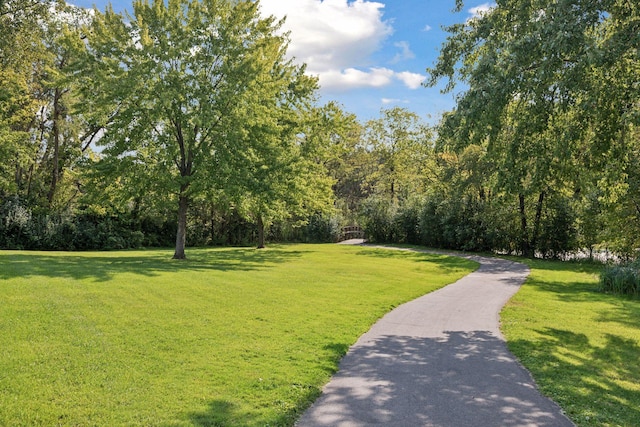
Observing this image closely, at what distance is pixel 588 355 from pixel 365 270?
10.3 m

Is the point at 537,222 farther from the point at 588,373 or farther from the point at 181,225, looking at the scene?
the point at 588,373

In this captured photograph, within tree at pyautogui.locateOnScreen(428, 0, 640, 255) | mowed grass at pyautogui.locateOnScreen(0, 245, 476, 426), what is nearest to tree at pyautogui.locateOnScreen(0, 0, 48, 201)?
mowed grass at pyautogui.locateOnScreen(0, 245, 476, 426)

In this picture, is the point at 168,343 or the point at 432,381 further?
the point at 168,343

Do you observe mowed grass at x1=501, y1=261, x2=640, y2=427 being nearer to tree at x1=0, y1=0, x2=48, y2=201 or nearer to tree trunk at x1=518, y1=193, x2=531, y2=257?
tree trunk at x1=518, y1=193, x2=531, y2=257

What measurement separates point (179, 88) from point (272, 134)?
14.5ft

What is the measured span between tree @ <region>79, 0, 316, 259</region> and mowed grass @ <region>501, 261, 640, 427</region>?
12.0 meters

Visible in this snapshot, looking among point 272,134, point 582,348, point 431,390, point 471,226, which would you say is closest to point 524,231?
point 471,226

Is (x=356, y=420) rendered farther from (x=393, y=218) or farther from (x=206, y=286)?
(x=393, y=218)

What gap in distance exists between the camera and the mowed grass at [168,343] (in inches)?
176

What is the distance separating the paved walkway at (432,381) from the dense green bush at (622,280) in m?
7.97

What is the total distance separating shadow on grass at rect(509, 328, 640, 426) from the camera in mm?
4980

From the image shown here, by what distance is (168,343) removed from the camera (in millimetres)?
6602

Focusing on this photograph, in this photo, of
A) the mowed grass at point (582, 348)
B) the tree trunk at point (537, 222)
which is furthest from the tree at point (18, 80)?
the tree trunk at point (537, 222)

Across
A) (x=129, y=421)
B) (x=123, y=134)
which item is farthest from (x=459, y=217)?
(x=129, y=421)
